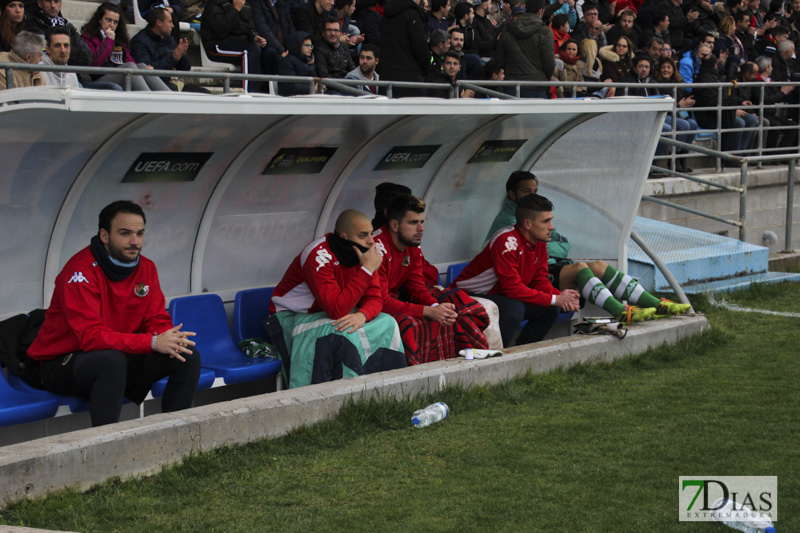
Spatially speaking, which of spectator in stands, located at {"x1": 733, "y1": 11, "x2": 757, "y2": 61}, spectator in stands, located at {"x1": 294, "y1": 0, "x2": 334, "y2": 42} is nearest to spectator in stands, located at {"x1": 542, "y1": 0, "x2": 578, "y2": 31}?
spectator in stands, located at {"x1": 733, "y1": 11, "x2": 757, "y2": 61}

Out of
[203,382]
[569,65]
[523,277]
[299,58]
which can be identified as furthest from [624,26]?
[203,382]

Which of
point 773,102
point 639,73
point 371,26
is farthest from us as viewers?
point 773,102

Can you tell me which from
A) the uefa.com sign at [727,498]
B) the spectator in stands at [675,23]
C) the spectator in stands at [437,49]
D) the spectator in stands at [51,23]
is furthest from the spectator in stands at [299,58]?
the spectator in stands at [675,23]

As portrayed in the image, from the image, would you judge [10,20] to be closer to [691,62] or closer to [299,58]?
[299,58]

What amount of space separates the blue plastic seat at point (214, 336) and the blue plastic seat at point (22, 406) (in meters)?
1.15

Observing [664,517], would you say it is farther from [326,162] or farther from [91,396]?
[326,162]

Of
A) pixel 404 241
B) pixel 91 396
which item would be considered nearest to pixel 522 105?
pixel 404 241

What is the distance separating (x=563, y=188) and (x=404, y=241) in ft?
7.87

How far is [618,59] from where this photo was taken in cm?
1368

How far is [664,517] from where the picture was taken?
4078mm

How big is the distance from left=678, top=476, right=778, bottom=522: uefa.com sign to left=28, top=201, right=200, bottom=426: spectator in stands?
2501 millimetres

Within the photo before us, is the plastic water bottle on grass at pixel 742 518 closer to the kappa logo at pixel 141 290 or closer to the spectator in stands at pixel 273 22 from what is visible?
the kappa logo at pixel 141 290

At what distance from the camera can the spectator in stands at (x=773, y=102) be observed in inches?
591

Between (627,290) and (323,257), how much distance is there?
116 inches
